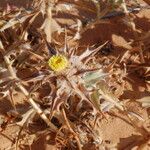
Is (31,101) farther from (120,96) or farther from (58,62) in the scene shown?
(120,96)

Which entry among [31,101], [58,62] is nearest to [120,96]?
[31,101]

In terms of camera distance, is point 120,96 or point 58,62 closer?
point 58,62

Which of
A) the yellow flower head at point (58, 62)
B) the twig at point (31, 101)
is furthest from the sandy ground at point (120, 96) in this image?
the yellow flower head at point (58, 62)

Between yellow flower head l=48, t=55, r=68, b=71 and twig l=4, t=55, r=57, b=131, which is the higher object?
yellow flower head l=48, t=55, r=68, b=71

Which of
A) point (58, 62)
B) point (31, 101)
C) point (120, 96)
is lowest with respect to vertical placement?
point (120, 96)

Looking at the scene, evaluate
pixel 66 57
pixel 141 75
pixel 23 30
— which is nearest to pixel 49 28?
pixel 23 30

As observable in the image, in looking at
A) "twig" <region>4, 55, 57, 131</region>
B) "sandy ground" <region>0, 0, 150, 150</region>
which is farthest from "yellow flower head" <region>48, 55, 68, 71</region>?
"sandy ground" <region>0, 0, 150, 150</region>

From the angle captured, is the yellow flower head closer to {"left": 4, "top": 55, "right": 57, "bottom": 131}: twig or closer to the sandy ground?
{"left": 4, "top": 55, "right": 57, "bottom": 131}: twig

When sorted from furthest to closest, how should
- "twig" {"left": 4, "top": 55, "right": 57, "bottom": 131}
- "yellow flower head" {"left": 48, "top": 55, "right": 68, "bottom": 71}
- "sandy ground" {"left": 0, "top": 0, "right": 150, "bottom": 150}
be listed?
"sandy ground" {"left": 0, "top": 0, "right": 150, "bottom": 150} < "twig" {"left": 4, "top": 55, "right": 57, "bottom": 131} < "yellow flower head" {"left": 48, "top": 55, "right": 68, "bottom": 71}

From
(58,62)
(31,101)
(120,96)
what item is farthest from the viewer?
(120,96)

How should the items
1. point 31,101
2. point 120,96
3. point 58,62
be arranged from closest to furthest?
point 58,62 → point 31,101 → point 120,96
